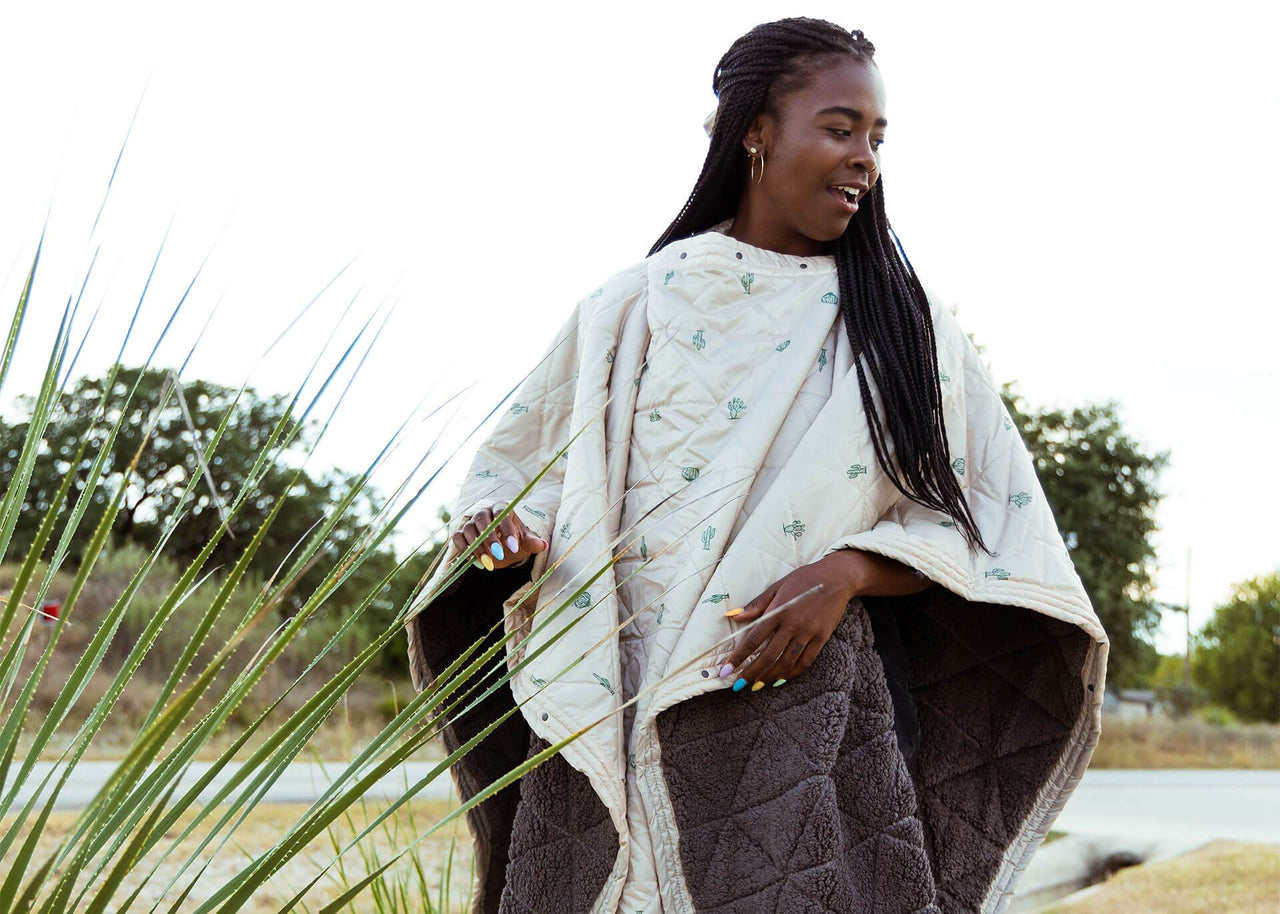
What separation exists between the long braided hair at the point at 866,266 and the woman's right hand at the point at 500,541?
1.58 feet

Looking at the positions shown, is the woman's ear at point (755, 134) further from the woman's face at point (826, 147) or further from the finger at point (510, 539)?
the finger at point (510, 539)

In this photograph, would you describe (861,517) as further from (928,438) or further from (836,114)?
(836,114)

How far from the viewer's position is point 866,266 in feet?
6.31

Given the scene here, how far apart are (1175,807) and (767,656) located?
7.77 m

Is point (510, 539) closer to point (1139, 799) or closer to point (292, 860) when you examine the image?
point (292, 860)

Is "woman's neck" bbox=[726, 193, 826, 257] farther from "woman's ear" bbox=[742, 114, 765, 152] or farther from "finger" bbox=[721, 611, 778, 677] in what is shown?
"finger" bbox=[721, 611, 778, 677]

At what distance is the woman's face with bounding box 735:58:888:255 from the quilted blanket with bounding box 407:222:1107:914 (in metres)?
0.08

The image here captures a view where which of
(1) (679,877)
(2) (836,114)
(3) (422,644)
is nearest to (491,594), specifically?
(3) (422,644)

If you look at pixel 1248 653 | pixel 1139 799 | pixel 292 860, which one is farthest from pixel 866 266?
pixel 1248 653

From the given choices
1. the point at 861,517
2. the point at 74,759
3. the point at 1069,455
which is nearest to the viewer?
the point at 74,759

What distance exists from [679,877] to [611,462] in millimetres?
564

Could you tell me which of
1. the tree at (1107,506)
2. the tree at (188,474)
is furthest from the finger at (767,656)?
the tree at (1107,506)

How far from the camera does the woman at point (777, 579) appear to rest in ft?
5.31

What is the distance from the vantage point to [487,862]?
1.95 meters
